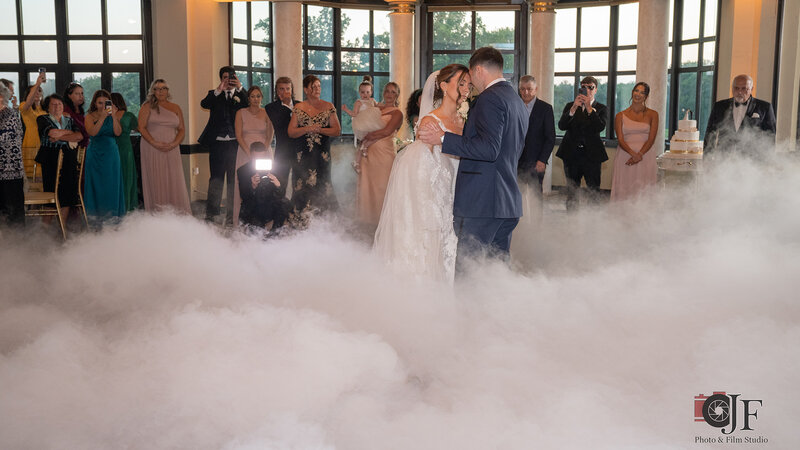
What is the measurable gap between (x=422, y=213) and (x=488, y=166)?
21.9 inches

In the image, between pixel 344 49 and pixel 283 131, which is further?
pixel 344 49

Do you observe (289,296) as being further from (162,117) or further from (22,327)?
(162,117)

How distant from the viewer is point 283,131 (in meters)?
7.94

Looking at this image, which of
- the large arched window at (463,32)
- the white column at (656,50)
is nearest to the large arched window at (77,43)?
the large arched window at (463,32)

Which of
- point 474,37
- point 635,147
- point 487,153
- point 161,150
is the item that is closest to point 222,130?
point 161,150

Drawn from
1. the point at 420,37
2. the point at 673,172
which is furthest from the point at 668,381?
the point at 420,37

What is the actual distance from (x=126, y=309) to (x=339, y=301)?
4.49 feet

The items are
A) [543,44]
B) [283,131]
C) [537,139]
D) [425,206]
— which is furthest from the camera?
[543,44]

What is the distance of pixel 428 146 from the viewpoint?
4609 mm

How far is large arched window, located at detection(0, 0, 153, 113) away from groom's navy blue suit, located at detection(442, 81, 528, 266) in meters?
7.80

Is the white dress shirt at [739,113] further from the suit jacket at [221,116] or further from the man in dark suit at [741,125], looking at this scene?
the suit jacket at [221,116]

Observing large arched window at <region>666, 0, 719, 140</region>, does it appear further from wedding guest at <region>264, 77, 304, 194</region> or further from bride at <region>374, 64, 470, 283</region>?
bride at <region>374, 64, 470, 283</region>

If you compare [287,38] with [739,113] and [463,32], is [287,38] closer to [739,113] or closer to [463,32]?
[463,32]

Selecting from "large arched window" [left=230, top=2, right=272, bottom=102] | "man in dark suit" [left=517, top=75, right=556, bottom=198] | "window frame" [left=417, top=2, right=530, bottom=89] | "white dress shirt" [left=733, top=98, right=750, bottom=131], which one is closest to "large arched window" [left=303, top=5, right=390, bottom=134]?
"window frame" [left=417, top=2, right=530, bottom=89]
